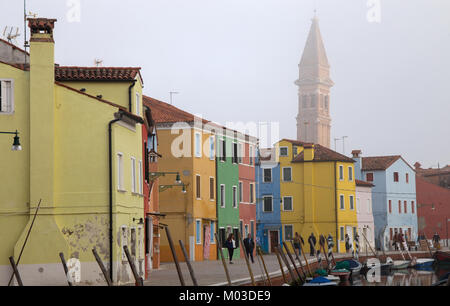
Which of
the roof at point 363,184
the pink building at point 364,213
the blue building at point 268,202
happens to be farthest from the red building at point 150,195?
the roof at point 363,184

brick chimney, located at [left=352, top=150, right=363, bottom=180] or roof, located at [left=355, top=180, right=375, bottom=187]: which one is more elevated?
brick chimney, located at [left=352, top=150, right=363, bottom=180]

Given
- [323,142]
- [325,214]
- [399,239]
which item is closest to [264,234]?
[325,214]

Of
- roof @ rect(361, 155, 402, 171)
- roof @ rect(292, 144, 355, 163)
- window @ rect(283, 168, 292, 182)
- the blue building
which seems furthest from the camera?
roof @ rect(361, 155, 402, 171)

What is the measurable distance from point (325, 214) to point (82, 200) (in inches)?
1746

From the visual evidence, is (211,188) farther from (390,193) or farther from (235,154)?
(390,193)

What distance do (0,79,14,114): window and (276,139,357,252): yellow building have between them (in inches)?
1747

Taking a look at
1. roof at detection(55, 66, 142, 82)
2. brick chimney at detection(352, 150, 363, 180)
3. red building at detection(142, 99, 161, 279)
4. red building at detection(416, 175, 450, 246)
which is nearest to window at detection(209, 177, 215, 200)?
red building at detection(142, 99, 161, 279)

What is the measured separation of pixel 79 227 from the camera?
27.6 metres

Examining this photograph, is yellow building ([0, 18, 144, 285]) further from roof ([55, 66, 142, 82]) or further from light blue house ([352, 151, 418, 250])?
light blue house ([352, 151, 418, 250])

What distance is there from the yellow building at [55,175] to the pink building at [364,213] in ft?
163

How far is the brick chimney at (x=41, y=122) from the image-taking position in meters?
27.3

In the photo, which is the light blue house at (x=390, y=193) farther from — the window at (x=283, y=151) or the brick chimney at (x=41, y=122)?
the brick chimney at (x=41, y=122)

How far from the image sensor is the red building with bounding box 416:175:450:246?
3479 inches
